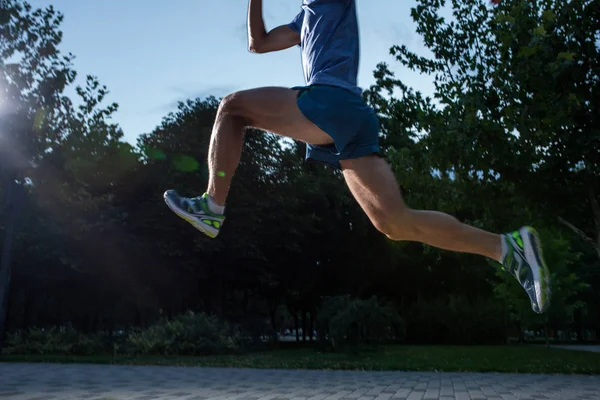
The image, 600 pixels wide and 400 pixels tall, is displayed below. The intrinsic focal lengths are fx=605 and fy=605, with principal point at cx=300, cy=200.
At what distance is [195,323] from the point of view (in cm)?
1945

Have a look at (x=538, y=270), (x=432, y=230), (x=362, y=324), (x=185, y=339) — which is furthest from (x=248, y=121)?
(x=185, y=339)

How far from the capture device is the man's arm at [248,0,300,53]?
3539 millimetres

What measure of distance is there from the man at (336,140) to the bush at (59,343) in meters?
17.6

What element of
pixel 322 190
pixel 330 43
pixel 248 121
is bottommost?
pixel 248 121

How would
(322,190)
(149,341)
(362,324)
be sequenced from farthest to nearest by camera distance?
(322,190), (149,341), (362,324)

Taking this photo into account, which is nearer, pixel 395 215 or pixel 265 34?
pixel 395 215

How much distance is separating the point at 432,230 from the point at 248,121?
3.67ft

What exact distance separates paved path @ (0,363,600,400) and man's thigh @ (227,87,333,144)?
5325 mm

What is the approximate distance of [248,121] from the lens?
3086mm

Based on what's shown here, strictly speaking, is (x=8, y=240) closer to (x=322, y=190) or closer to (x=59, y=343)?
(x=59, y=343)

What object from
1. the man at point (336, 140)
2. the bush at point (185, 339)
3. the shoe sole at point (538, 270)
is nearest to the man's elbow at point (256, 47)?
the man at point (336, 140)

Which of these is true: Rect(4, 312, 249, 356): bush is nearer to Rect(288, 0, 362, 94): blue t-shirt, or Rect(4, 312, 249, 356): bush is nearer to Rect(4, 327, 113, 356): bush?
Rect(4, 327, 113, 356): bush

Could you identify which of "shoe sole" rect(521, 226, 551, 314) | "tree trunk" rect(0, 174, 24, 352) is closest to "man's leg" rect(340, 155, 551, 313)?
"shoe sole" rect(521, 226, 551, 314)

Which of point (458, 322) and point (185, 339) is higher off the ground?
point (458, 322)
